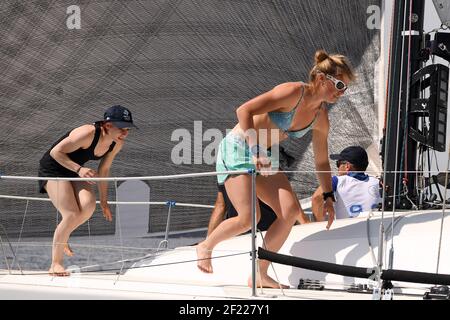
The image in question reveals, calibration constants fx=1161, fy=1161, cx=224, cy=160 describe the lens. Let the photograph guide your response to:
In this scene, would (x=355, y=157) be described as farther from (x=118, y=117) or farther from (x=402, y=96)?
(x=118, y=117)

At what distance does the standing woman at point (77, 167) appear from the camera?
4082mm

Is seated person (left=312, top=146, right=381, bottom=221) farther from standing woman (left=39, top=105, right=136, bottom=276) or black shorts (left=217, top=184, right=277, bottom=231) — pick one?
standing woman (left=39, top=105, right=136, bottom=276)

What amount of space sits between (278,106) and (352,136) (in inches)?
68.7

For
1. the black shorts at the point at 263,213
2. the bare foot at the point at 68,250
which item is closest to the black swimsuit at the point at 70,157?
the bare foot at the point at 68,250

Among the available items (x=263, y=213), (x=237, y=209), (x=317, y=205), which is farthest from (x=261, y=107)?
(x=263, y=213)

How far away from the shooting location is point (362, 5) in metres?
5.46

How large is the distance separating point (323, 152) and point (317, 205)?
30 cm

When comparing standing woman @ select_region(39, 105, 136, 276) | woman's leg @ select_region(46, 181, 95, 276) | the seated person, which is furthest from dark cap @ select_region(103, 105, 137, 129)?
the seated person

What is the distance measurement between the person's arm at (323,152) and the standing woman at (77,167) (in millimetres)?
730

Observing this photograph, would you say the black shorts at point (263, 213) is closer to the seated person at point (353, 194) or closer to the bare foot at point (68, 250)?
the seated person at point (353, 194)

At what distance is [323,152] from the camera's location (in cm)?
385

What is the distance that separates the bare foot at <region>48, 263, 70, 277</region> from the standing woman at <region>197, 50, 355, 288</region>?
467 millimetres

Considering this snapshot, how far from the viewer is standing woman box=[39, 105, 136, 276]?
408 cm

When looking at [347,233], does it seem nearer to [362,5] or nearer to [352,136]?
[352,136]
